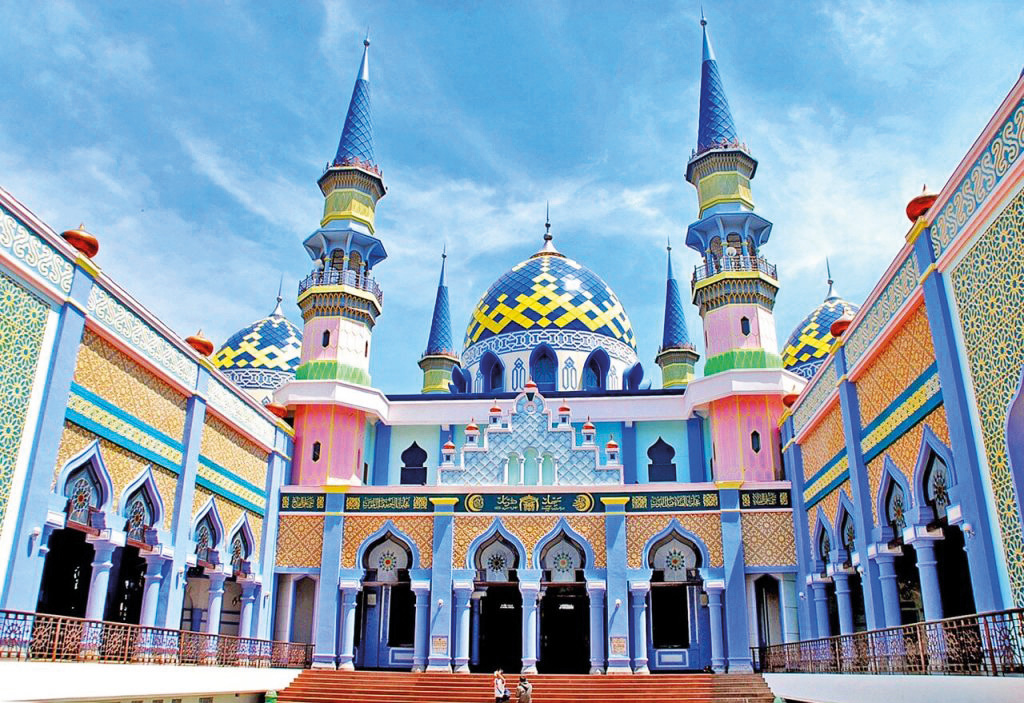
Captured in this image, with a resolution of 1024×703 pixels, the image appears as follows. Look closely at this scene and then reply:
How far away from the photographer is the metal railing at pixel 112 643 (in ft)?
26.9

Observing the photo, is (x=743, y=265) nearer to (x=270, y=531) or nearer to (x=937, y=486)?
(x=937, y=486)

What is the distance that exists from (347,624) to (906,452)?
32.2 feet

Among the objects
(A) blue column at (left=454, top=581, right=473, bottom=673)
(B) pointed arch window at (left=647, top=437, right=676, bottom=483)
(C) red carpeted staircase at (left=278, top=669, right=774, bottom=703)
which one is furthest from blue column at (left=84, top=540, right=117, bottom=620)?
(B) pointed arch window at (left=647, top=437, right=676, bottom=483)

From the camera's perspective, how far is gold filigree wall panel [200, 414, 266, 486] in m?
13.6

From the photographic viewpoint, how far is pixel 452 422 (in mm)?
19656

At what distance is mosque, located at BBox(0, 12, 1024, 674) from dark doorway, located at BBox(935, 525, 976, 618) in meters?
0.03

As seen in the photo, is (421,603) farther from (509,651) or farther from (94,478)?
(94,478)

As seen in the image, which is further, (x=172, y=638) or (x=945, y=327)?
(x=172, y=638)

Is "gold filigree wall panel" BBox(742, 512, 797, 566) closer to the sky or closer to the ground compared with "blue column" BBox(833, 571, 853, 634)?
closer to the sky

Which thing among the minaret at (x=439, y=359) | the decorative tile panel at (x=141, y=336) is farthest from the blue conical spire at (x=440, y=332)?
the decorative tile panel at (x=141, y=336)

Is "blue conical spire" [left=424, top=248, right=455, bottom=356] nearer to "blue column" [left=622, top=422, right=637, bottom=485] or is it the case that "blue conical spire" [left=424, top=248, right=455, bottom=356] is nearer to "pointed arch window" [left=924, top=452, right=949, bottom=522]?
"blue column" [left=622, top=422, right=637, bottom=485]

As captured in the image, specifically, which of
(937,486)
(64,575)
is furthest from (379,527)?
(937,486)

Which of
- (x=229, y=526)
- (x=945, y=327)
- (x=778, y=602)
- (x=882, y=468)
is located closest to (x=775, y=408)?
(x=778, y=602)

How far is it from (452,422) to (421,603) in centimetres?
508
